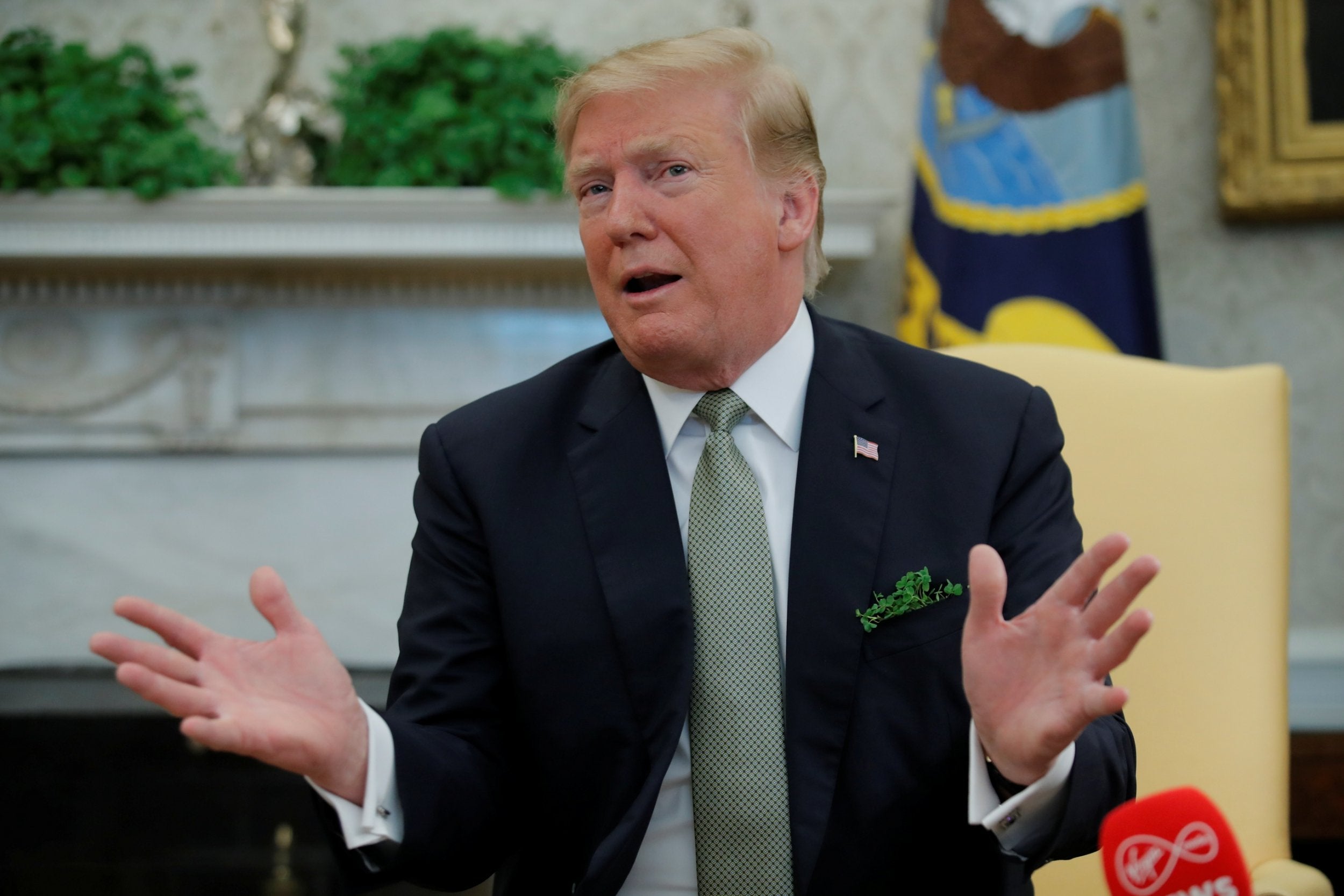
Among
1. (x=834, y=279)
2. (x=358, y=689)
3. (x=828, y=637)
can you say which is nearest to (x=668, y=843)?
(x=828, y=637)

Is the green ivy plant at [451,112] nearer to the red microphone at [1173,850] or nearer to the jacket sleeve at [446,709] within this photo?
the jacket sleeve at [446,709]

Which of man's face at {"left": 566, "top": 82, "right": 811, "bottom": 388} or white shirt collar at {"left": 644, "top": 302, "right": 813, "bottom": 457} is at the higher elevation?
man's face at {"left": 566, "top": 82, "right": 811, "bottom": 388}

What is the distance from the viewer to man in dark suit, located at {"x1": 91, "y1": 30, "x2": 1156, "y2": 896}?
3.92ft

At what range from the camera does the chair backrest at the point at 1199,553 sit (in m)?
1.45

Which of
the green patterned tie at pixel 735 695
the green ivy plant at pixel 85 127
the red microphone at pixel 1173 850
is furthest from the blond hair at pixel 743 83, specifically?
the green ivy plant at pixel 85 127

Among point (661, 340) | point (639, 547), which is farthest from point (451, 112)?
point (639, 547)

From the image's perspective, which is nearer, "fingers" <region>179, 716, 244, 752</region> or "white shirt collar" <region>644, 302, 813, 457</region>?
"fingers" <region>179, 716, 244, 752</region>

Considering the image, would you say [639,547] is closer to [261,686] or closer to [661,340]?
[661,340]

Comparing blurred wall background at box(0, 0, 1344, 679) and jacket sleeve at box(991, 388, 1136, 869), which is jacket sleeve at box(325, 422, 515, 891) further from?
blurred wall background at box(0, 0, 1344, 679)

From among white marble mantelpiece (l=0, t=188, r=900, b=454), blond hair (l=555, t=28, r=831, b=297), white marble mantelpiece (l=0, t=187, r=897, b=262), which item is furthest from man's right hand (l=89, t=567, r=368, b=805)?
white marble mantelpiece (l=0, t=188, r=900, b=454)

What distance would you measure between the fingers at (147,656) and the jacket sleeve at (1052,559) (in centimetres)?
75

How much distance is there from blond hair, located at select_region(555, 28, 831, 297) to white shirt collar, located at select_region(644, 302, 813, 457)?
0.70 feet

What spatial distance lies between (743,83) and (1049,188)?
1325 mm

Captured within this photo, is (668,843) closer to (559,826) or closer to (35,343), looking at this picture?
(559,826)
